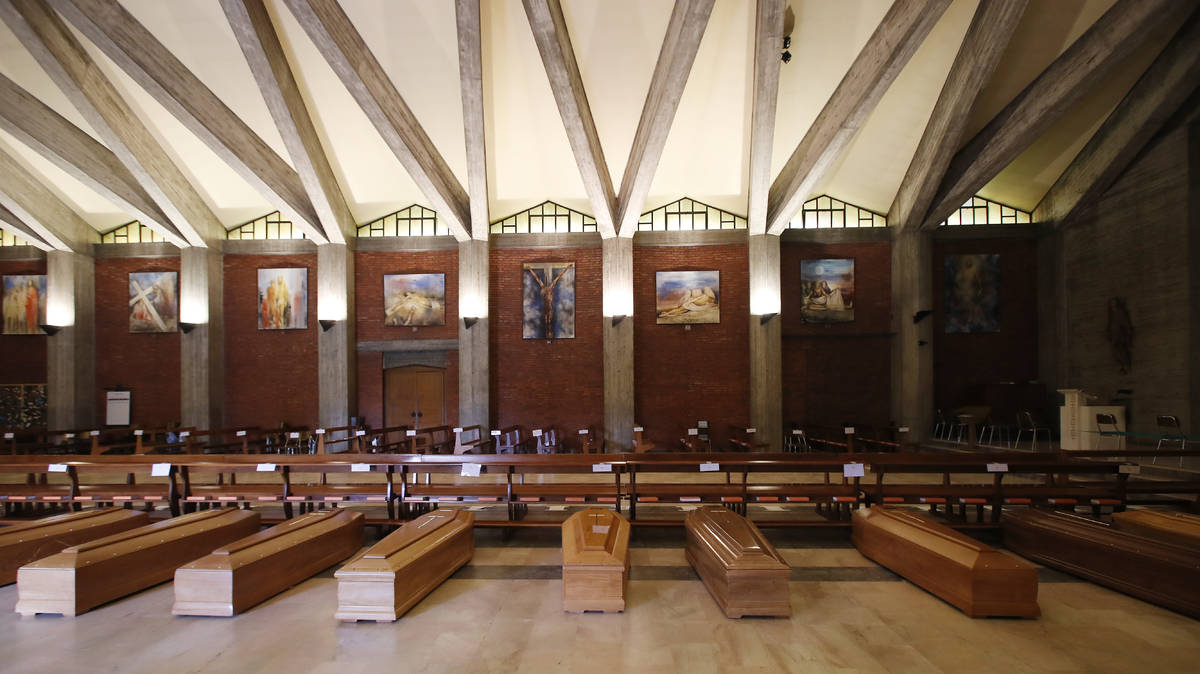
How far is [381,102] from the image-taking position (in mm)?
9000

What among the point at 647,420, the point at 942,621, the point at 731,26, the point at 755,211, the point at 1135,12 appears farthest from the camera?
the point at 647,420

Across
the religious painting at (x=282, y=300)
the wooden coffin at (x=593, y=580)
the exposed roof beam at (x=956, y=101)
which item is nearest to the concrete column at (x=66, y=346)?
the religious painting at (x=282, y=300)

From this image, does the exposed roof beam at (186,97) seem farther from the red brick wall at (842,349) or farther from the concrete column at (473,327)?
the red brick wall at (842,349)

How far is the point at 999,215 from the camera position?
12883 millimetres

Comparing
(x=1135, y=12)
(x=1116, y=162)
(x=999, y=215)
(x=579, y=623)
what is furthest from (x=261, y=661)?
(x=999, y=215)

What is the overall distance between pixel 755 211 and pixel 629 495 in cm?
788

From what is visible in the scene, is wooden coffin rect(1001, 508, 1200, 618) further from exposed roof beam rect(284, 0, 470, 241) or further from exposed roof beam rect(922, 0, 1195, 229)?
exposed roof beam rect(284, 0, 470, 241)

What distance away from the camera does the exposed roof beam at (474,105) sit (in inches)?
307

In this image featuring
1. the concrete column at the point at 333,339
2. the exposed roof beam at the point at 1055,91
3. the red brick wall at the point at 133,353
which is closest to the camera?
the exposed roof beam at the point at 1055,91

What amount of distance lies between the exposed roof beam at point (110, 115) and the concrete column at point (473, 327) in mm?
6018

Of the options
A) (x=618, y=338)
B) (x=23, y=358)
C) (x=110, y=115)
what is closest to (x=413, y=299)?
(x=618, y=338)

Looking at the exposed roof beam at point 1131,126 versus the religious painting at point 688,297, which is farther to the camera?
the religious painting at point 688,297

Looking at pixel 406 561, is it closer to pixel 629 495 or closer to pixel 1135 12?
pixel 629 495

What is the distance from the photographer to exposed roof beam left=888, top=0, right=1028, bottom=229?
7.80 m
